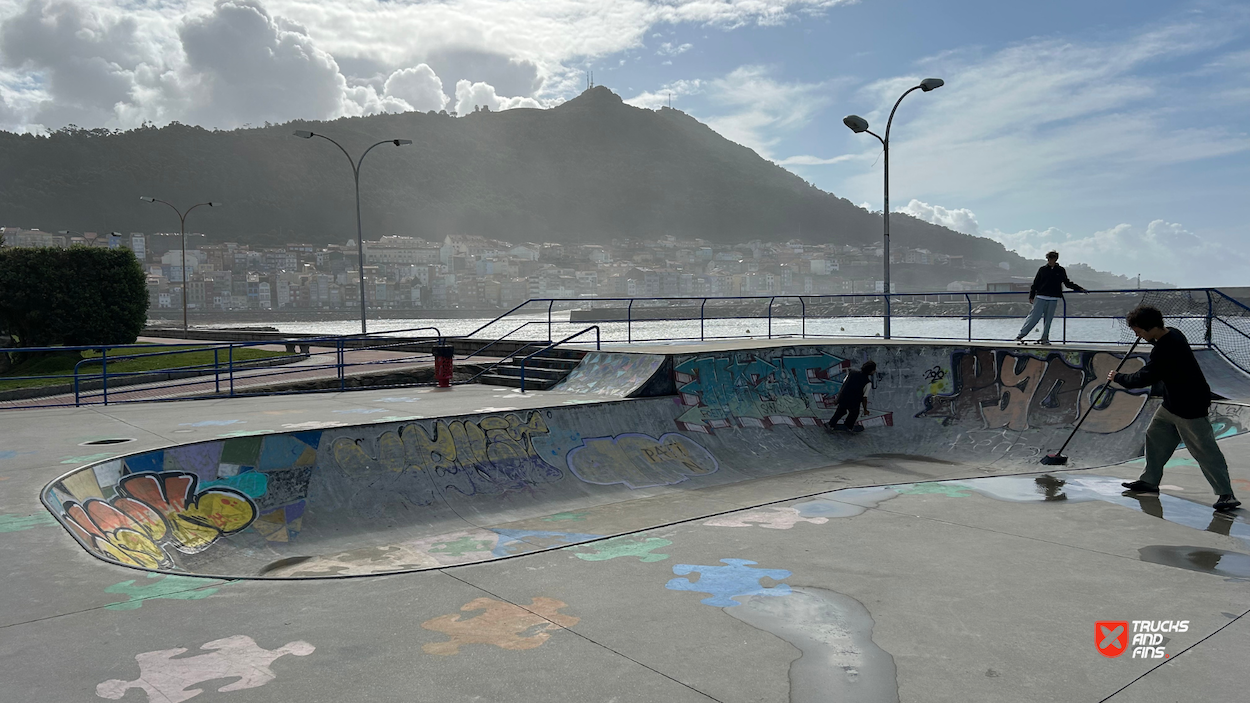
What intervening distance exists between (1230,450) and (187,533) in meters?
11.6

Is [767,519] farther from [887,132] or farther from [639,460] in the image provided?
[887,132]

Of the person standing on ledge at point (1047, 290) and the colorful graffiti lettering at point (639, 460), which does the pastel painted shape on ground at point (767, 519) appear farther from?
the person standing on ledge at point (1047, 290)

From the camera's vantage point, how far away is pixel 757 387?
1472 centimetres

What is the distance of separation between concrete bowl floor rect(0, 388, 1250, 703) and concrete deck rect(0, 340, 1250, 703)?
16 millimetres

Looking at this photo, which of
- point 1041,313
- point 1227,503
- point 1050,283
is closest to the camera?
point 1227,503

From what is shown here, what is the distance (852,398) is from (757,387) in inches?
70.6

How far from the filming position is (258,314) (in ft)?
479

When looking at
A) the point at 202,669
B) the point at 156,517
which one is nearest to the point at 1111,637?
the point at 202,669

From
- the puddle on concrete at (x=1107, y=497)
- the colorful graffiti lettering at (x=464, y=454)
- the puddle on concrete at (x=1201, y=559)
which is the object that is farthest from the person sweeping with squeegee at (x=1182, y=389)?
the colorful graffiti lettering at (x=464, y=454)

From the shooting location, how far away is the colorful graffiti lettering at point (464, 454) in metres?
9.48

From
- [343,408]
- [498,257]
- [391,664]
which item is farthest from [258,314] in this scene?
[391,664]

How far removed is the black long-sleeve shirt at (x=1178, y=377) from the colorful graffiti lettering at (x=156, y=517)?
28.8 ft

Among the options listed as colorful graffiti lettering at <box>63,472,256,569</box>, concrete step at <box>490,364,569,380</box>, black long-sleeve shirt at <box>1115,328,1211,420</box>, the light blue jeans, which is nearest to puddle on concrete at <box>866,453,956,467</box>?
the light blue jeans

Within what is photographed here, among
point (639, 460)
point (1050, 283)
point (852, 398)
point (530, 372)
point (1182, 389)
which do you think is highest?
point (1050, 283)
